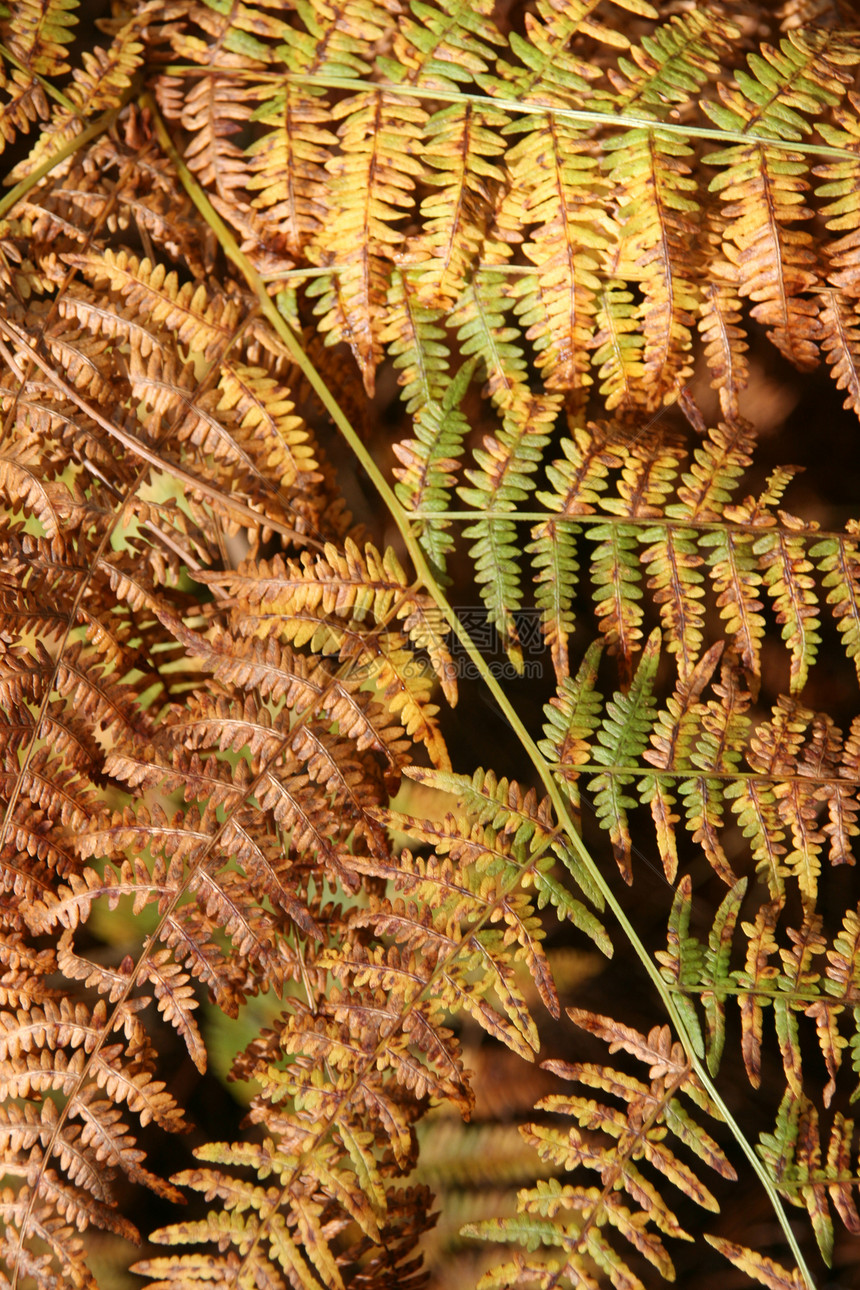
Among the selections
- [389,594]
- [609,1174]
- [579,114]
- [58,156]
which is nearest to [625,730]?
[389,594]

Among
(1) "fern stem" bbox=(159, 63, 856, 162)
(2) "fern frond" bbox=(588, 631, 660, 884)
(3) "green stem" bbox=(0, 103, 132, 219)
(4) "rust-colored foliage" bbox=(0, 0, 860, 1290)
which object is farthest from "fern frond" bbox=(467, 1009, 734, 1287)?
(3) "green stem" bbox=(0, 103, 132, 219)

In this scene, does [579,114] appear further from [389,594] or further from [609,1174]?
[609,1174]

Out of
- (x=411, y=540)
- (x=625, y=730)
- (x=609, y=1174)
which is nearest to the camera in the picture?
(x=609, y=1174)

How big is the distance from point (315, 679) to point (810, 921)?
40.3 inches

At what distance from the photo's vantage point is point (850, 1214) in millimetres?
1472

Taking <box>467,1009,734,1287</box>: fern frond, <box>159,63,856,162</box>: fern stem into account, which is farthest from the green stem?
<box>467,1009,734,1287</box>: fern frond

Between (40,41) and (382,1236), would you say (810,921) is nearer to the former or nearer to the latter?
(382,1236)

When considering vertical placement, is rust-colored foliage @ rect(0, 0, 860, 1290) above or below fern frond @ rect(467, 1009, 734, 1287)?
above

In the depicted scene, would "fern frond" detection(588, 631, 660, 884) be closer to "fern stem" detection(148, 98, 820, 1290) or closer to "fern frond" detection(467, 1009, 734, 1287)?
"fern stem" detection(148, 98, 820, 1290)

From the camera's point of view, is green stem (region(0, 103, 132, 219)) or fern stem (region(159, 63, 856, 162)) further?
green stem (region(0, 103, 132, 219))

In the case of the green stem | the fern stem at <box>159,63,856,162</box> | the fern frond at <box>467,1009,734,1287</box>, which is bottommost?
the fern frond at <box>467,1009,734,1287</box>

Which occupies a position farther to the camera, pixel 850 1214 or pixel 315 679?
pixel 315 679

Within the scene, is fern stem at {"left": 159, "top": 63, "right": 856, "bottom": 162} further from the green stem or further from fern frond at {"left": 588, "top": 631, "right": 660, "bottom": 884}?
fern frond at {"left": 588, "top": 631, "right": 660, "bottom": 884}

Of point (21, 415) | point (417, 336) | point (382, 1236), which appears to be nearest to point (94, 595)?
point (21, 415)
